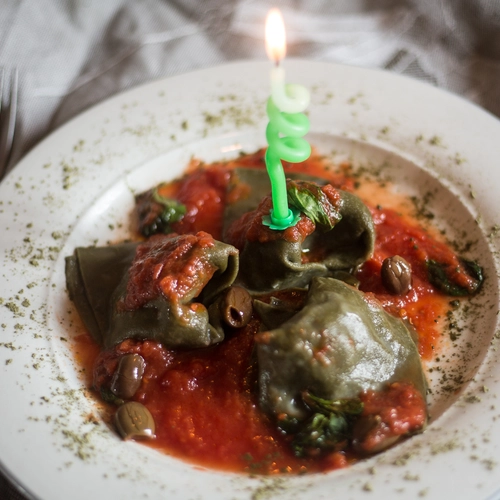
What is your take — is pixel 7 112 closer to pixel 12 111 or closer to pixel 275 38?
pixel 12 111

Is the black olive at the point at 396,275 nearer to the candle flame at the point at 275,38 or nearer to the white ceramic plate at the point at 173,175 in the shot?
the white ceramic plate at the point at 173,175

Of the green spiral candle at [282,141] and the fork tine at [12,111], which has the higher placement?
the fork tine at [12,111]

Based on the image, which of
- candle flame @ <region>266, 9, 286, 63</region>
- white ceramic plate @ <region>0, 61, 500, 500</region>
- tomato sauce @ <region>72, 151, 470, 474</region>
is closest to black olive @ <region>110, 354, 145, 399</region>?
tomato sauce @ <region>72, 151, 470, 474</region>

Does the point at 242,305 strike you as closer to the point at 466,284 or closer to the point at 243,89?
the point at 466,284

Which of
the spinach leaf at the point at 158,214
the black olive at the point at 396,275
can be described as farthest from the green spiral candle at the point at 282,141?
the spinach leaf at the point at 158,214

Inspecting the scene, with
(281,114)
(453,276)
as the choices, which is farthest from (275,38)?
(453,276)
